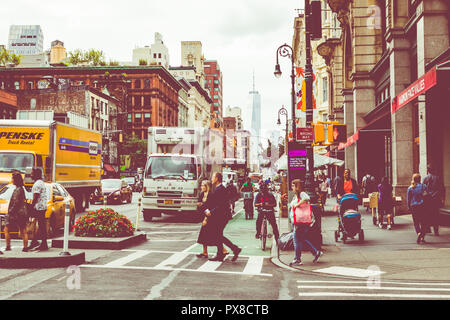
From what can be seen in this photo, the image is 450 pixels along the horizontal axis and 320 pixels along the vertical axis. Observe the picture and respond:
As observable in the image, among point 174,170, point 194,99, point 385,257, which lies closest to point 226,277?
point 385,257

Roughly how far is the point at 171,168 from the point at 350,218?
10192 mm

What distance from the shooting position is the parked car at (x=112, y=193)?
35272 millimetres

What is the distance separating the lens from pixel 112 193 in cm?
3528

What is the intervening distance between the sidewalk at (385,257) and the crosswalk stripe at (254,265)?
1.38 ft

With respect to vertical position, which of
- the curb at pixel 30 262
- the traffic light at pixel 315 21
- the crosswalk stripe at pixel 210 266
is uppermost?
the traffic light at pixel 315 21

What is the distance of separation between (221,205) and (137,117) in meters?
88.9

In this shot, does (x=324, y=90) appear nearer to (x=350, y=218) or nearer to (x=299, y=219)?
(x=350, y=218)

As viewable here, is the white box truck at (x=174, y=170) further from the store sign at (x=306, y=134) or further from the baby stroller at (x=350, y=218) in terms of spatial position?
the baby stroller at (x=350, y=218)

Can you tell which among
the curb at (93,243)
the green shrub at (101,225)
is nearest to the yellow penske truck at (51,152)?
the green shrub at (101,225)

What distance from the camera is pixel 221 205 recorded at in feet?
41.3

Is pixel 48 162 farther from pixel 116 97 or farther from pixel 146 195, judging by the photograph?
pixel 116 97
